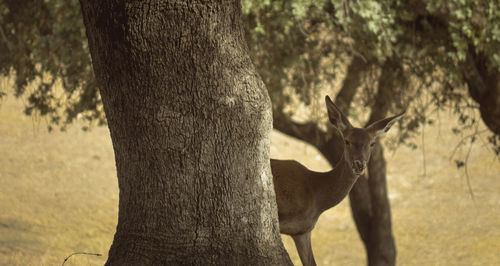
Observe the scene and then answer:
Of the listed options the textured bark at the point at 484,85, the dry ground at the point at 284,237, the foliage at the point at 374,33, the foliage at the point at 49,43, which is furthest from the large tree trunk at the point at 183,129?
the dry ground at the point at 284,237

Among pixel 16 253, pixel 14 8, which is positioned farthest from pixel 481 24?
pixel 16 253

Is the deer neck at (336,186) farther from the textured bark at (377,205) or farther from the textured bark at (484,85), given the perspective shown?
the textured bark at (377,205)

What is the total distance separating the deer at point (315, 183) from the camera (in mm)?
6629

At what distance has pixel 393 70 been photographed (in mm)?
10594

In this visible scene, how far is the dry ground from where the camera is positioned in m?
15.5

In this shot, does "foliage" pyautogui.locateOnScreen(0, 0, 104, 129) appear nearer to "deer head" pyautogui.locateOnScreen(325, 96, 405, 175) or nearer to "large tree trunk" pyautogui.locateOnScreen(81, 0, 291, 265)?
"deer head" pyautogui.locateOnScreen(325, 96, 405, 175)

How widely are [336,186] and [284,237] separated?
10.5 m

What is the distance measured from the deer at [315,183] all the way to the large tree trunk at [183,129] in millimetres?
2206

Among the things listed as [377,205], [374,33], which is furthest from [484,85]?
[377,205]

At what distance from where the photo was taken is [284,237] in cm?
1711

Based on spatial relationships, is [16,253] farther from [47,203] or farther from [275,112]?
[47,203]

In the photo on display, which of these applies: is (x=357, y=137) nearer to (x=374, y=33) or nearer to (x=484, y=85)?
(x=374, y=33)

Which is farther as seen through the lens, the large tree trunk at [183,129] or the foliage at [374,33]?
the foliage at [374,33]

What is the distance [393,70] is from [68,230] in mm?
8882
